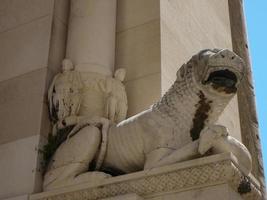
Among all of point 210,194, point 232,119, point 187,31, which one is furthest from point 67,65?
point 232,119

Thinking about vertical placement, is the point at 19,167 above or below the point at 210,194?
above

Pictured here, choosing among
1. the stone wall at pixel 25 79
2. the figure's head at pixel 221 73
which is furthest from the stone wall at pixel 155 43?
the figure's head at pixel 221 73

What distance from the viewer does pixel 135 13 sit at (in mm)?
5781

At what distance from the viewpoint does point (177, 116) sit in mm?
4297

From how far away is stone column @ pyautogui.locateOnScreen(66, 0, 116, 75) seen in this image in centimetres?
530

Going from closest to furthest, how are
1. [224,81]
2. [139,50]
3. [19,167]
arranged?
[224,81] → [19,167] → [139,50]

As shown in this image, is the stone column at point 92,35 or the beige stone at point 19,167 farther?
the stone column at point 92,35

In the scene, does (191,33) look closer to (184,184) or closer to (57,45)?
(57,45)

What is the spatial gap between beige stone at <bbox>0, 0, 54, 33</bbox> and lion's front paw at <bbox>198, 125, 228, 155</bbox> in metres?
2.25

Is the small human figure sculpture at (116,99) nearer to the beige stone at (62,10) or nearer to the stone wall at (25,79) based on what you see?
the stone wall at (25,79)

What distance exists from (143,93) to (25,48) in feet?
3.80

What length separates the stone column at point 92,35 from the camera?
530 centimetres

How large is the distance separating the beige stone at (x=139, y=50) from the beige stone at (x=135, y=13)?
63 millimetres

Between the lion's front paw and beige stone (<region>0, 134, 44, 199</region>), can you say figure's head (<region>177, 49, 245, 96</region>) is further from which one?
beige stone (<region>0, 134, 44, 199</region>)
